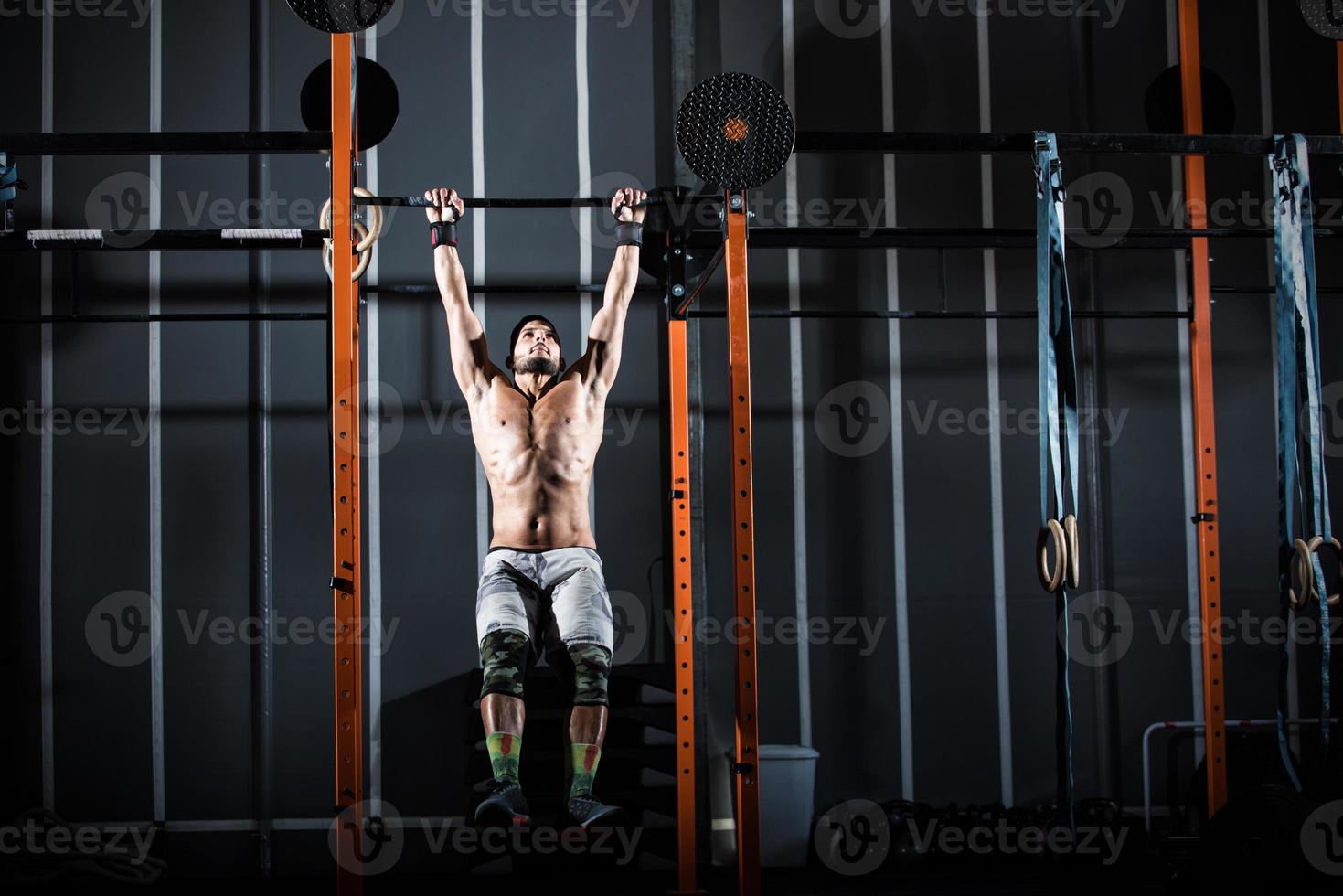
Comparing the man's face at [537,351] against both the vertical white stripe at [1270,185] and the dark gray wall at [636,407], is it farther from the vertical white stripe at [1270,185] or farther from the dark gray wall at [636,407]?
the vertical white stripe at [1270,185]

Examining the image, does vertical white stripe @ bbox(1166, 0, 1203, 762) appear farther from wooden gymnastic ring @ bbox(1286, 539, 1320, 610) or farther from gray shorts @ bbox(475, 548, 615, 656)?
gray shorts @ bbox(475, 548, 615, 656)

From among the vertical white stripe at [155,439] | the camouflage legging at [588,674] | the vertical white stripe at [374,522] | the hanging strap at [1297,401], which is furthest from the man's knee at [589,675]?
the vertical white stripe at [155,439]

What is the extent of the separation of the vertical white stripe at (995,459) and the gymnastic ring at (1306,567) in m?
2.13

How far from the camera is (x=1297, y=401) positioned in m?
3.20

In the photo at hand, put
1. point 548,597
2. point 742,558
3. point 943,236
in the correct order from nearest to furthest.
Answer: point 742,558 < point 548,597 < point 943,236

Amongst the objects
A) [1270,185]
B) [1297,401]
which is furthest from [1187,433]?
[1297,401]

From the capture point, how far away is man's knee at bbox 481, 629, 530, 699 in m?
3.81

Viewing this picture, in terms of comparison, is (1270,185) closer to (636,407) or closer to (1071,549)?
(636,407)

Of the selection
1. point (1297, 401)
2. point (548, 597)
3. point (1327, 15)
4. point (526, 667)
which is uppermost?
point (1327, 15)

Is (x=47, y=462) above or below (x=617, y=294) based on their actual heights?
below

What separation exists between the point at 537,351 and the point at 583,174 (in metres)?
1.52

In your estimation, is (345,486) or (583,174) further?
(583,174)

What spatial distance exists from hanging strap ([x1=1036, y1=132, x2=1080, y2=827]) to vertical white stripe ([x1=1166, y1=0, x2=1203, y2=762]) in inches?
106

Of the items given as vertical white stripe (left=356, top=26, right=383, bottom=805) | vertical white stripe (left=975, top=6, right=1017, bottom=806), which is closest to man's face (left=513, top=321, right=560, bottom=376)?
vertical white stripe (left=356, top=26, right=383, bottom=805)
